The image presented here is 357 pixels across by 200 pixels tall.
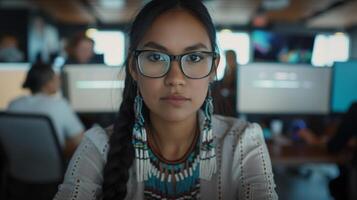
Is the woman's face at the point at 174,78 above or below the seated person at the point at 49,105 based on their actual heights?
above

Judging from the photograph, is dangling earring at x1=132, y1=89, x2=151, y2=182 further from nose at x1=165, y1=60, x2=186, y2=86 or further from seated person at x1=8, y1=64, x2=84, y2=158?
seated person at x1=8, y1=64, x2=84, y2=158

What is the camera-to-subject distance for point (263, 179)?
3.49 feet

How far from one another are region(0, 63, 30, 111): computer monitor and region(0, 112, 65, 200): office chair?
2.92 feet

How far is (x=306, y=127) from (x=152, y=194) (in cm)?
199

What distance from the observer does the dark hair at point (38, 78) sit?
2.54m

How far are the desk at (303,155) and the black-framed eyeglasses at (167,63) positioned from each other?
1249 millimetres

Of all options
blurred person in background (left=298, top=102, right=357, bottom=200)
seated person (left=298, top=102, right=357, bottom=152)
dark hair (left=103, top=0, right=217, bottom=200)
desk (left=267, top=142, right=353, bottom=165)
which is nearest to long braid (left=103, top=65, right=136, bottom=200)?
dark hair (left=103, top=0, right=217, bottom=200)

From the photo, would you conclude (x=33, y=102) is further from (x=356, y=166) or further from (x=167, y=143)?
(x=356, y=166)

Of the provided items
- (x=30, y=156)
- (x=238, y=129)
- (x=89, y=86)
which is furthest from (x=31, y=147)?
(x=238, y=129)

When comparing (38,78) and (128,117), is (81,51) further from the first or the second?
(128,117)

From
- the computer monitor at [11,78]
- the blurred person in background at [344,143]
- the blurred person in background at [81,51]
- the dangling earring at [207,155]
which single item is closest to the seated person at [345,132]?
the blurred person in background at [344,143]

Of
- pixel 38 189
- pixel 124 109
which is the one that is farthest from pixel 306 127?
pixel 124 109

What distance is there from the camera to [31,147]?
6.83ft

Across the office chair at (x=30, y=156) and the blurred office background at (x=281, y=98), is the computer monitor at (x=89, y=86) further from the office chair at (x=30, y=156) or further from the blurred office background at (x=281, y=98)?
the office chair at (x=30, y=156)
